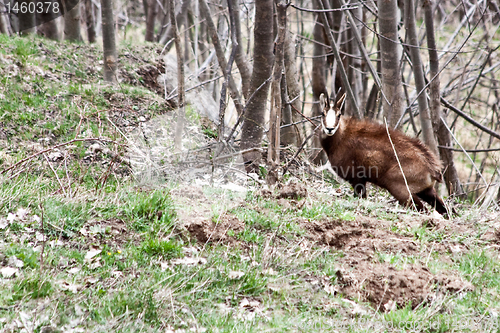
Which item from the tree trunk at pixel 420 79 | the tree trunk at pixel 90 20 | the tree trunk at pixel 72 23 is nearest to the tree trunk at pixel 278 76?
the tree trunk at pixel 420 79

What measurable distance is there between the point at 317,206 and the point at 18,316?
353cm

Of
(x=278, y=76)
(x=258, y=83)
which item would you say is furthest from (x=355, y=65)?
(x=278, y=76)

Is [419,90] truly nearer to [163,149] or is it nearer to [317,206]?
[317,206]

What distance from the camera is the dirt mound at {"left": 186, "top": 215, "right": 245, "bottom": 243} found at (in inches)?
190

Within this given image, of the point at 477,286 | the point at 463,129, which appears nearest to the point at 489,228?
the point at 477,286

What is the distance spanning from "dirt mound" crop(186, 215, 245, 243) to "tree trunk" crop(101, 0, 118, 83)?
5407mm

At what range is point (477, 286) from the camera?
452 centimetres

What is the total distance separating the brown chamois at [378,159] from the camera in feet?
22.1

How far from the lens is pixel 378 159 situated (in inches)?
273

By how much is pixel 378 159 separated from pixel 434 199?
954mm

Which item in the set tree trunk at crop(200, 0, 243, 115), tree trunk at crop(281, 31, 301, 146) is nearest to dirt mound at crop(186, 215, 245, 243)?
tree trunk at crop(200, 0, 243, 115)

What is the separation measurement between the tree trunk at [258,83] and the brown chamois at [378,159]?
98cm

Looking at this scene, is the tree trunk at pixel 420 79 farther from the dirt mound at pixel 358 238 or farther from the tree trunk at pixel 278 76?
the dirt mound at pixel 358 238

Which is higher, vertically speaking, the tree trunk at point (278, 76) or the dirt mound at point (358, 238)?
the tree trunk at point (278, 76)
